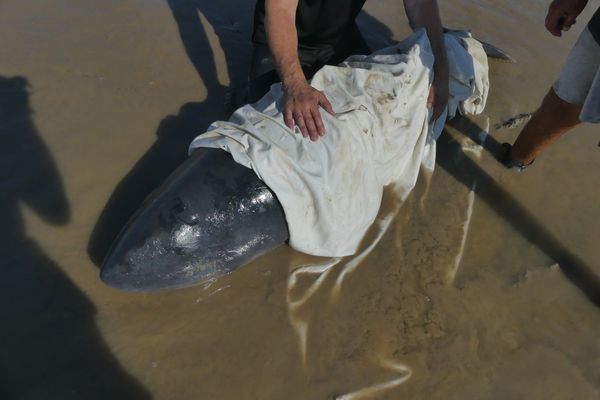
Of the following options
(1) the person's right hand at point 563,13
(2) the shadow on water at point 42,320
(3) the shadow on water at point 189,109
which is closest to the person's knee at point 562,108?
(1) the person's right hand at point 563,13

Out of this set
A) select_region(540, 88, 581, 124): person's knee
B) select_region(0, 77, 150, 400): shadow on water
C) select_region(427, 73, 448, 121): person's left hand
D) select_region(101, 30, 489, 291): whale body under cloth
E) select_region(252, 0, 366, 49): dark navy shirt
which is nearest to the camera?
select_region(0, 77, 150, 400): shadow on water

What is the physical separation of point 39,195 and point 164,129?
97cm

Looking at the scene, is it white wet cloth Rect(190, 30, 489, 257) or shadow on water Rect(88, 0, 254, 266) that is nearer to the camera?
white wet cloth Rect(190, 30, 489, 257)

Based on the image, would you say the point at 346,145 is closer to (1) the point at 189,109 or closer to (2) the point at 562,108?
(2) the point at 562,108

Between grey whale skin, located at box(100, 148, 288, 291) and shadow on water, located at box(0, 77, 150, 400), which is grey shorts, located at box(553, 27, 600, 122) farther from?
shadow on water, located at box(0, 77, 150, 400)

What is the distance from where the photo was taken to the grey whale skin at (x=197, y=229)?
8.50ft

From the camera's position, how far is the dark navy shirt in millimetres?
3674

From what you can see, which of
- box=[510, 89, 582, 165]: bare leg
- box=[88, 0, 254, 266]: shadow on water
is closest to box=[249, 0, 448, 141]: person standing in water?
box=[88, 0, 254, 266]: shadow on water

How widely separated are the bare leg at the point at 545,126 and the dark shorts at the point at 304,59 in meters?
1.54

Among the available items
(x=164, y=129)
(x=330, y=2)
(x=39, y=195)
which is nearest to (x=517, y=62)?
(x=330, y=2)

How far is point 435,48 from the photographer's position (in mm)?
3467

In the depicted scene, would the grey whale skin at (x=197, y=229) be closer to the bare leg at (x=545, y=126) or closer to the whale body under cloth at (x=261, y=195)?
the whale body under cloth at (x=261, y=195)

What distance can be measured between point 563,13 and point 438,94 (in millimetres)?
867

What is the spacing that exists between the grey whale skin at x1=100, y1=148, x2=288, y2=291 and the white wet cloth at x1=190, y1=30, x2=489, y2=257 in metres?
0.10
